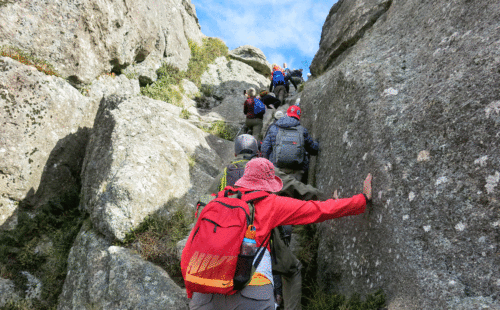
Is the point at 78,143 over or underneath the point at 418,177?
over

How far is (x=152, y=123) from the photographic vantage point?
8359 mm

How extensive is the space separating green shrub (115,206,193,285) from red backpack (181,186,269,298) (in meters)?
3.03

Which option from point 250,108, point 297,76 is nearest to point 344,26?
point 250,108

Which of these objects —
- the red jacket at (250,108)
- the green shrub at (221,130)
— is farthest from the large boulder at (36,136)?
the red jacket at (250,108)

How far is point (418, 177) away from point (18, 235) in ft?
29.2

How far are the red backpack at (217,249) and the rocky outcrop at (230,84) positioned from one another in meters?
11.5

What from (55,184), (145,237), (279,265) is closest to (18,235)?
(55,184)

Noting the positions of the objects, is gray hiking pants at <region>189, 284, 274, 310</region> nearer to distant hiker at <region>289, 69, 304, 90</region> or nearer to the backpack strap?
the backpack strap

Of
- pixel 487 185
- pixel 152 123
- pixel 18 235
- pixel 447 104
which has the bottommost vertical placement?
pixel 18 235

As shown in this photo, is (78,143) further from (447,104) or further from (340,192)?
(447,104)

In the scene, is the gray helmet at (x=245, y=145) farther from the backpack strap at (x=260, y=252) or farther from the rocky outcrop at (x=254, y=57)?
the rocky outcrop at (x=254, y=57)

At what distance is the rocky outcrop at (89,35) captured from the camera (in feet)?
28.6

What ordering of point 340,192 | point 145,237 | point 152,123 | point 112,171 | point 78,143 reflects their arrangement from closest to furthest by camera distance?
1. point 340,192
2. point 145,237
3. point 112,171
4. point 152,123
5. point 78,143

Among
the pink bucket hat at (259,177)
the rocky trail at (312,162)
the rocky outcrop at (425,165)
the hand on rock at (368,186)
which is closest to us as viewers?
the rocky outcrop at (425,165)
